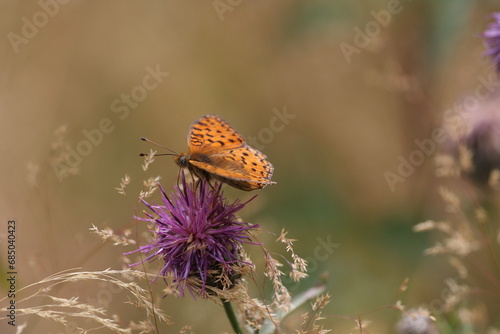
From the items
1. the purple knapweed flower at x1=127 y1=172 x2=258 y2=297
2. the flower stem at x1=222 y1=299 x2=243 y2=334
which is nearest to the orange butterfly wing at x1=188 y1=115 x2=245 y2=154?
the purple knapweed flower at x1=127 y1=172 x2=258 y2=297

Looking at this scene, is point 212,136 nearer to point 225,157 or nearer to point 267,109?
point 225,157

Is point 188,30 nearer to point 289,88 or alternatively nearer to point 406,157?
point 289,88

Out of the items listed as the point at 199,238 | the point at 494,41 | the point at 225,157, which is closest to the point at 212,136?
the point at 225,157

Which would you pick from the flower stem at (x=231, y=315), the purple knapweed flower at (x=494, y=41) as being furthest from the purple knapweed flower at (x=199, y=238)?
the purple knapweed flower at (x=494, y=41)

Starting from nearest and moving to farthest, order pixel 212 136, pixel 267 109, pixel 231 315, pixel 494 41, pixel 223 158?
pixel 231 315
pixel 223 158
pixel 212 136
pixel 494 41
pixel 267 109

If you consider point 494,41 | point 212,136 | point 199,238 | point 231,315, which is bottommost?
point 231,315

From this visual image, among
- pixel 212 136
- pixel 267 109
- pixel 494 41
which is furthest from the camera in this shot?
pixel 267 109

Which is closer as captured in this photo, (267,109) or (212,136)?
(212,136)

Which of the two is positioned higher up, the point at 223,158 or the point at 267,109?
the point at 267,109
